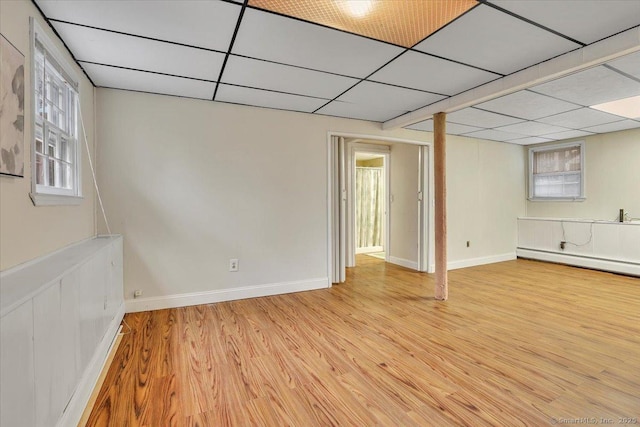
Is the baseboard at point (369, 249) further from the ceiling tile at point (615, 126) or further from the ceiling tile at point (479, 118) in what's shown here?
the ceiling tile at point (615, 126)

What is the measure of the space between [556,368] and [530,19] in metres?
2.29

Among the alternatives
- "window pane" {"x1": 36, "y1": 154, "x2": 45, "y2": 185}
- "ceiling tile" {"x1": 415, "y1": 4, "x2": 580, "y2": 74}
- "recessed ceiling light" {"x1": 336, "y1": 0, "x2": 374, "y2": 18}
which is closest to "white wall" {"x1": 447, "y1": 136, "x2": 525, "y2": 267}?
"ceiling tile" {"x1": 415, "y1": 4, "x2": 580, "y2": 74}

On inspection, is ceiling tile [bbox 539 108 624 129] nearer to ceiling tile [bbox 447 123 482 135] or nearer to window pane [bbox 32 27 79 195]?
ceiling tile [bbox 447 123 482 135]

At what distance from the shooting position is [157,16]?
186 centimetres

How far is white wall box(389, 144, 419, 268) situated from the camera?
5.13m

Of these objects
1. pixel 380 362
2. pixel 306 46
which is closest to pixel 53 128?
pixel 306 46

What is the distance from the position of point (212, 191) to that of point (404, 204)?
3.32 meters

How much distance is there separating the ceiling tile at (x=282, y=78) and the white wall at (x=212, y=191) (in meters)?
0.71

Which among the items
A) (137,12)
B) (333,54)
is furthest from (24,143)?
(333,54)

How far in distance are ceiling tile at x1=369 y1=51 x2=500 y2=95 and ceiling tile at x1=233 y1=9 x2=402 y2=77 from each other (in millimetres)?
163

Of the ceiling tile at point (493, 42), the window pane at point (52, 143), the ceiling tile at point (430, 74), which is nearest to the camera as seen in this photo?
the ceiling tile at point (493, 42)

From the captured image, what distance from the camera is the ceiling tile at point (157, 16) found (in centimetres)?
175

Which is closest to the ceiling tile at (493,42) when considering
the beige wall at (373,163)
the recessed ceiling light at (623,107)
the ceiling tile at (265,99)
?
the ceiling tile at (265,99)

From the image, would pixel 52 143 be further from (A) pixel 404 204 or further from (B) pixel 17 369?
(A) pixel 404 204
